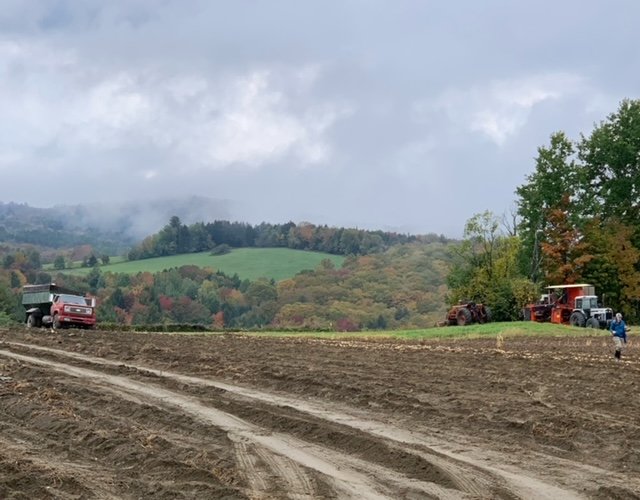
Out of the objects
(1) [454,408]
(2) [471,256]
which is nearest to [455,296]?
(2) [471,256]

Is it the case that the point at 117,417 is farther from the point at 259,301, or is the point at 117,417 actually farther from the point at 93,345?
the point at 259,301

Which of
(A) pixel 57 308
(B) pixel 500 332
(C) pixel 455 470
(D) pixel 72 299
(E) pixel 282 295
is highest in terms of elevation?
(D) pixel 72 299

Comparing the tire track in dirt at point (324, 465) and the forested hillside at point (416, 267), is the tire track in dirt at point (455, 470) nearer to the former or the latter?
the tire track in dirt at point (324, 465)

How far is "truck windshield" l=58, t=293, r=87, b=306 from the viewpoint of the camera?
45.4 m

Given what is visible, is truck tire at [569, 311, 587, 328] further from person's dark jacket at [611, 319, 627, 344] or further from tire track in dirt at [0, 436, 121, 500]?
tire track in dirt at [0, 436, 121, 500]

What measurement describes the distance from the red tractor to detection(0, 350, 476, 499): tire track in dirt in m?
43.5

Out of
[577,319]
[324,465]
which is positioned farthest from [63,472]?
[577,319]

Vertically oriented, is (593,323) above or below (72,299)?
below

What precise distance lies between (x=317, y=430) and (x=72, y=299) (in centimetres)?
3665

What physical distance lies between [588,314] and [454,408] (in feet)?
131

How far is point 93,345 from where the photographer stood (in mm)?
29406

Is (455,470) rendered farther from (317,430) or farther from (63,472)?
(63,472)

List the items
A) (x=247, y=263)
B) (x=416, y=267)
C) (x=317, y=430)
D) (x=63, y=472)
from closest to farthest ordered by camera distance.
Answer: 1. (x=63, y=472)
2. (x=317, y=430)
3. (x=416, y=267)
4. (x=247, y=263)

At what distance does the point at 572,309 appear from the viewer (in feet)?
171
